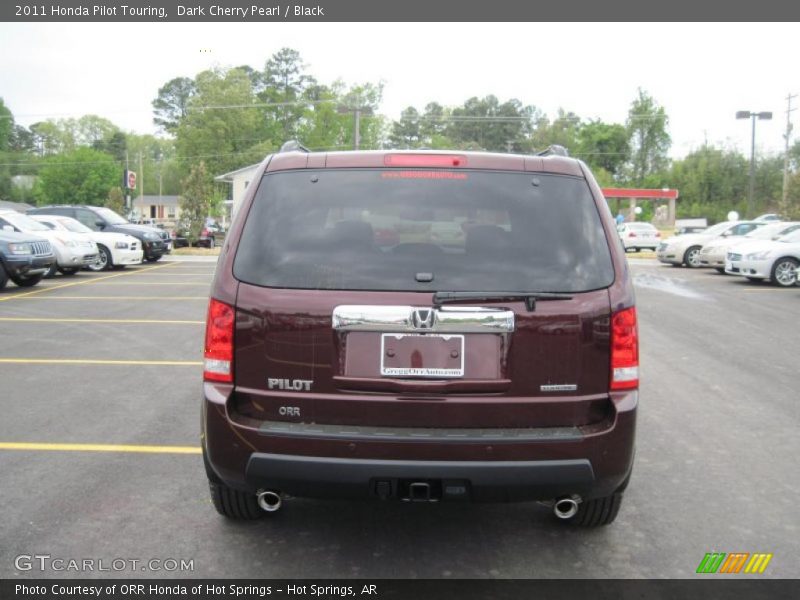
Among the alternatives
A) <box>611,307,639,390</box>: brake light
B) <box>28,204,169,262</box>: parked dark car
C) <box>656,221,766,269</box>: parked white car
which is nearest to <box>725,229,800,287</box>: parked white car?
<box>656,221,766,269</box>: parked white car

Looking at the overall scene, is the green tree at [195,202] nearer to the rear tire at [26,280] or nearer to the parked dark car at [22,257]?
the rear tire at [26,280]

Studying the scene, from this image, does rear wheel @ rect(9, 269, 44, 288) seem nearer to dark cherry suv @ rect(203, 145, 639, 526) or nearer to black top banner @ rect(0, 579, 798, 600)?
black top banner @ rect(0, 579, 798, 600)

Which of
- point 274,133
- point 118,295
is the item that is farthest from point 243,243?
point 274,133

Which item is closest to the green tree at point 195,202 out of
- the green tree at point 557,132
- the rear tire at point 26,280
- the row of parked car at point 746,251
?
the rear tire at point 26,280

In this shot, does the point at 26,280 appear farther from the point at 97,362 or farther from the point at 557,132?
the point at 557,132

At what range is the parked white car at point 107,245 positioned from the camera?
20741mm

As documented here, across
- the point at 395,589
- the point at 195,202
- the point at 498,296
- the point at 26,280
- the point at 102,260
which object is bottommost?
the point at 395,589

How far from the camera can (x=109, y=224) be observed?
23.2 meters

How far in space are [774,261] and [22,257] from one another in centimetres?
1614

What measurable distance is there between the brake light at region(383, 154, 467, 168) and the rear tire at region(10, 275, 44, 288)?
45.7 ft

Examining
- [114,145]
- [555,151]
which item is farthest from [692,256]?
[114,145]

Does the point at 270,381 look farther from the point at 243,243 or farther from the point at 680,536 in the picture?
the point at 680,536

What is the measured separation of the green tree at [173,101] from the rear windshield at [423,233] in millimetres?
103795

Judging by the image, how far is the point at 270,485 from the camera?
131 inches
